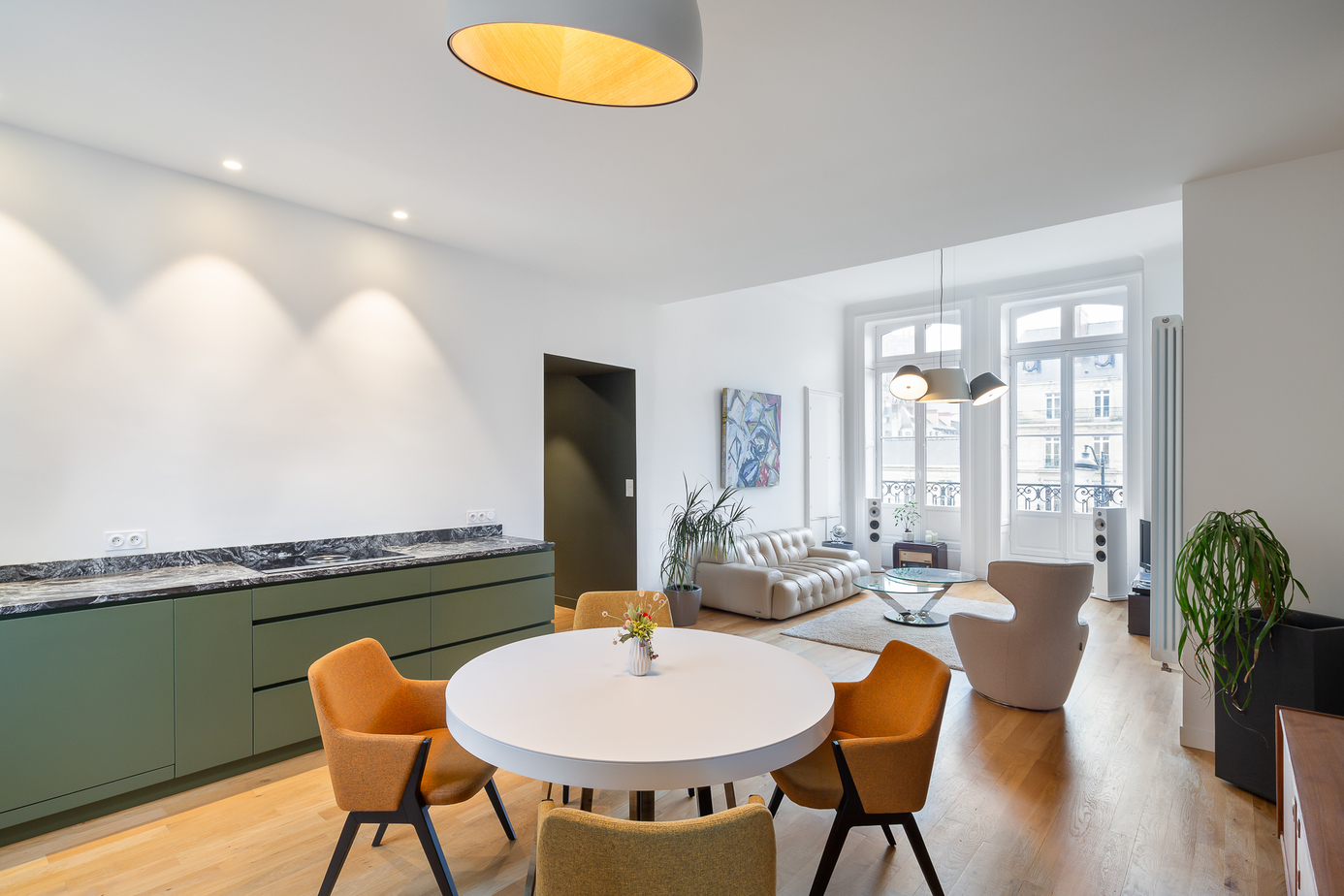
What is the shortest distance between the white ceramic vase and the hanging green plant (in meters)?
2.26

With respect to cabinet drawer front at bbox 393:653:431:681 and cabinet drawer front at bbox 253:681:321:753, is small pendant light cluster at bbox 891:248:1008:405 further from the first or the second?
cabinet drawer front at bbox 253:681:321:753

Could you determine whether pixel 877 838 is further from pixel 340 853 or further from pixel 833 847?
pixel 340 853

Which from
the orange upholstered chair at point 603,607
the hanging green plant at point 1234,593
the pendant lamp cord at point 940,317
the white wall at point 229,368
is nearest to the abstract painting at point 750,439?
the pendant lamp cord at point 940,317

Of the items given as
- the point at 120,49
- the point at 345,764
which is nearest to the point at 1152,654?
the point at 345,764

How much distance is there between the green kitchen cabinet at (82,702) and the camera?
92.2 inches

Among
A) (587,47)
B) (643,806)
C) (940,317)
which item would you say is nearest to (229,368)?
(587,47)

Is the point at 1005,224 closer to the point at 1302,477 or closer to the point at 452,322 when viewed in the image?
the point at 1302,477

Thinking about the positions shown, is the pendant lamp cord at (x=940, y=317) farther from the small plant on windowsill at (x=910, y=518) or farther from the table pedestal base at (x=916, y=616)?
the table pedestal base at (x=916, y=616)

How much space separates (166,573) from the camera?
117 inches

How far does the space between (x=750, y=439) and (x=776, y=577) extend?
1.64 metres

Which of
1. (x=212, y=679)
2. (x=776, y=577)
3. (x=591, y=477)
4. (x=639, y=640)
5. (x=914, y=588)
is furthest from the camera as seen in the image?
(x=591, y=477)

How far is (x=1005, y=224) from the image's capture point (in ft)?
12.2

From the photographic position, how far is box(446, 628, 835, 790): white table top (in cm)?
147

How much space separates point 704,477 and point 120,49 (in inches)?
196
